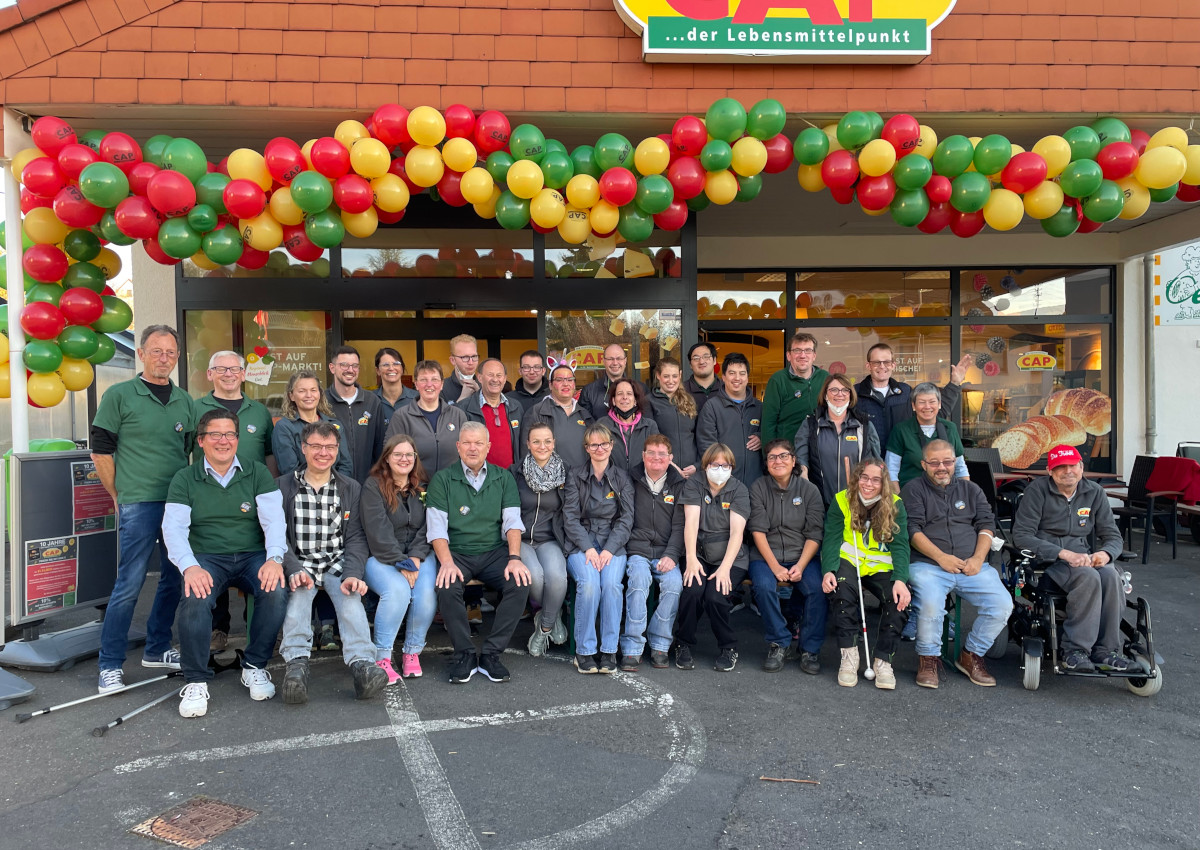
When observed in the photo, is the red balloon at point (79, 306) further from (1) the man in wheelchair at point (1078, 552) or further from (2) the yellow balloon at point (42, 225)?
(1) the man in wheelchair at point (1078, 552)

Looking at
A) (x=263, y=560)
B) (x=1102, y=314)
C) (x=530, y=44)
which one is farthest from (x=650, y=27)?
(x=1102, y=314)

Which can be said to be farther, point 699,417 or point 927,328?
point 927,328

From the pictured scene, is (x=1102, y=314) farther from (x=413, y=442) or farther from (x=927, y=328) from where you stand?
(x=413, y=442)

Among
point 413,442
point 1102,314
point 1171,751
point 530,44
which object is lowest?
point 1171,751

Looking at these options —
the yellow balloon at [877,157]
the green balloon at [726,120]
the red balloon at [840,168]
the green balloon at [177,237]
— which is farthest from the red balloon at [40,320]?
the yellow balloon at [877,157]

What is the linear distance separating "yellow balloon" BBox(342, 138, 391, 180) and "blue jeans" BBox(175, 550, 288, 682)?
2522mm

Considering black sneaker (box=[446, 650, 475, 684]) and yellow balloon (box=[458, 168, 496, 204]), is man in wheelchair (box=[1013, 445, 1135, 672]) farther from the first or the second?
yellow balloon (box=[458, 168, 496, 204])

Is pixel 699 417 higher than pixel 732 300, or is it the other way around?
pixel 732 300

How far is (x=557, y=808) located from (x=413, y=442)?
2384 millimetres

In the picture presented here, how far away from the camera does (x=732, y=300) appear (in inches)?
363

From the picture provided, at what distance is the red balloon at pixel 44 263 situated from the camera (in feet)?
16.0

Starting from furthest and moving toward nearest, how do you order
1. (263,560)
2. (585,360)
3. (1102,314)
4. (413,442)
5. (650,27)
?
(1102,314), (585,360), (650,27), (413,442), (263,560)

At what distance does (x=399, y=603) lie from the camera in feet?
13.6

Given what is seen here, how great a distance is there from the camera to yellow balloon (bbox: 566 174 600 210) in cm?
502
